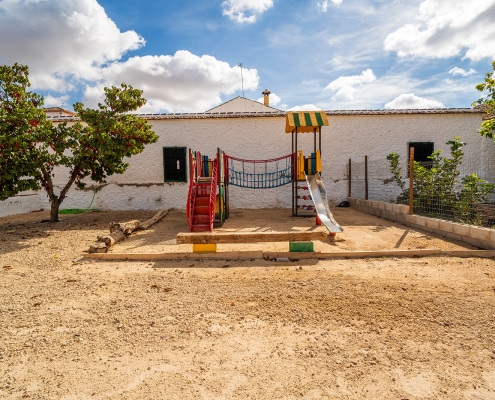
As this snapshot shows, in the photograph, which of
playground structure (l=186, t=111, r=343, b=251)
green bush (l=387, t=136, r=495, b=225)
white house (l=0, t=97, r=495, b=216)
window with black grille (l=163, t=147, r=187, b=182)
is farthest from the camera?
window with black grille (l=163, t=147, r=187, b=182)

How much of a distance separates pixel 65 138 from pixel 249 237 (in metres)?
6.24

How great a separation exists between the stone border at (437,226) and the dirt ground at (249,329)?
1.12 m

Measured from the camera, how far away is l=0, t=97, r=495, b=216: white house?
11.5 meters

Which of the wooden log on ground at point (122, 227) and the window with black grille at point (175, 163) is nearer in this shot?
the wooden log on ground at point (122, 227)

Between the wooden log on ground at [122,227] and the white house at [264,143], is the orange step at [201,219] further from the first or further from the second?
the white house at [264,143]

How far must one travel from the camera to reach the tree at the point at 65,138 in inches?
277

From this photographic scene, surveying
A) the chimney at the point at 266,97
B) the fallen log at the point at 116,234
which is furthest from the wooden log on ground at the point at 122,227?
the chimney at the point at 266,97

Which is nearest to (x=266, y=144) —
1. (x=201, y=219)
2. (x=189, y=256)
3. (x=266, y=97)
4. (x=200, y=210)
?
(x=200, y=210)

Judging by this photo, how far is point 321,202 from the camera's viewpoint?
7629mm

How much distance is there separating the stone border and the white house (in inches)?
102

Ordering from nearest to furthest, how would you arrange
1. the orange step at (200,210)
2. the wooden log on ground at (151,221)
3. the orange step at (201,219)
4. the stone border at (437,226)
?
1. the stone border at (437,226)
2. the orange step at (201,219)
3. the orange step at (200,210)
4. the wooden log on ground at (151,221)

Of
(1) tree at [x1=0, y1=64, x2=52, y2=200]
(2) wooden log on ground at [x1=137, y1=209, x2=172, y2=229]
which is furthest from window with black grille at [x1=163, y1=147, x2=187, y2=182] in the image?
(1) tree at [x1=0, y1=64, x2=52, y2=200]

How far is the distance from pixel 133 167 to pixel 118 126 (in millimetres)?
3830

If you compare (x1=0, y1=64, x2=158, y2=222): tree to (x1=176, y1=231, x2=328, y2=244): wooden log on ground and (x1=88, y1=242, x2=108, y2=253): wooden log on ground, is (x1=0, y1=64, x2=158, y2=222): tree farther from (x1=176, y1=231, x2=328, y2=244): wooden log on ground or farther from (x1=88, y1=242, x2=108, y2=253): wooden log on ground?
(x1=176, y1=231, x2=328, y2=244): wooden log on ground
